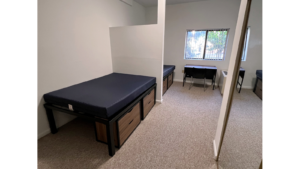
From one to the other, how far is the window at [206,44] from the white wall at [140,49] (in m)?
2.17

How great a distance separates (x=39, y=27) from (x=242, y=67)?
2.32 m

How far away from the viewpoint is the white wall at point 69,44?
5.46ft

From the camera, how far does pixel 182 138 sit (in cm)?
175

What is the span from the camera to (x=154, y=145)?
162 cm

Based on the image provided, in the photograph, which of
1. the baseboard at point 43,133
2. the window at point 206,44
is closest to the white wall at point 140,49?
the baseboard at point 43,133

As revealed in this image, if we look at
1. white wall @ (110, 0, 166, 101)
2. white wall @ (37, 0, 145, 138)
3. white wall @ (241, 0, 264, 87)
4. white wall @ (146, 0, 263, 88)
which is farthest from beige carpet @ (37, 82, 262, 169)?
white wall @ (146, 0, 263, 88)

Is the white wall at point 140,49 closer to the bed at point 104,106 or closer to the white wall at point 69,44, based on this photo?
the white wall at point 69,44

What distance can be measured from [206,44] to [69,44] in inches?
150

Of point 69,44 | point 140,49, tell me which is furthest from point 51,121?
point 140,49

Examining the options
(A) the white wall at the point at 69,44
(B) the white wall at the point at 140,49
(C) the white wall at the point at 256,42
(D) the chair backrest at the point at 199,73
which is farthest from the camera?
(D) the chair backrest at the point at 199,73

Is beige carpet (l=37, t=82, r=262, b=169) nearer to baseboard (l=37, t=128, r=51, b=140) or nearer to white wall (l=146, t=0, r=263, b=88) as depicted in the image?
baseboard (l=37, t=128, r=51, b=140)
